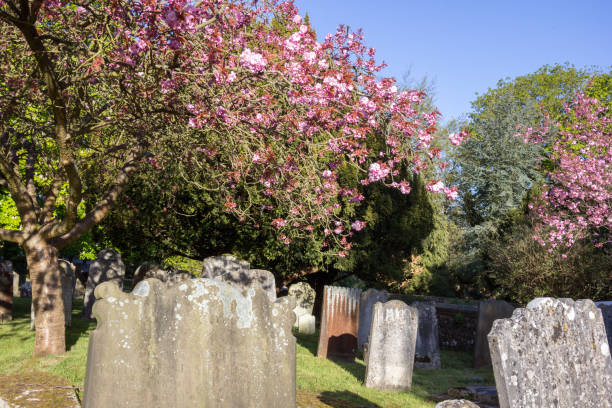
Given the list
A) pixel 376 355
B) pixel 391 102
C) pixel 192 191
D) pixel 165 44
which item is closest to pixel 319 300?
pixel 192 191

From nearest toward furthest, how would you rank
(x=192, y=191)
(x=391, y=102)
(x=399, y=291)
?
(x=391, y=102), (x=192, y=191), (x=399, y=291)

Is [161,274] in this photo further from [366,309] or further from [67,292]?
[366,309]

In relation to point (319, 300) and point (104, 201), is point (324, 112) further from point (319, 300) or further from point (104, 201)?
point (319, 300)

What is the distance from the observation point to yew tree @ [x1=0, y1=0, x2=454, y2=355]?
676cm

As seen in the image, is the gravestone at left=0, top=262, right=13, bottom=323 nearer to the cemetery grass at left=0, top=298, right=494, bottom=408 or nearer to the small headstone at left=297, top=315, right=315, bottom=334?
the cemetery grass at left=0, top=298, right=494, bottom=408

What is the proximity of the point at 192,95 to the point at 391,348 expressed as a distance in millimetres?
5288

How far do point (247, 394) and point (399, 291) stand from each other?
2191 cm

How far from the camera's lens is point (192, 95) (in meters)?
7.92

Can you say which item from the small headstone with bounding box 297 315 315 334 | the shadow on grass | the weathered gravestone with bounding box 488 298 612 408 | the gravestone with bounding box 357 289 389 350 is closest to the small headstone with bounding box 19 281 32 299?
the small headstone with bounding box 297 315 315 334

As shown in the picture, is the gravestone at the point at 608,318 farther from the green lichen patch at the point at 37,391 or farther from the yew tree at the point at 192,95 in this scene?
the green lichen patch at the point at 37,391

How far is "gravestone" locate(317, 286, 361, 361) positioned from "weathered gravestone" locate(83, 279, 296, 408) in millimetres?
7434

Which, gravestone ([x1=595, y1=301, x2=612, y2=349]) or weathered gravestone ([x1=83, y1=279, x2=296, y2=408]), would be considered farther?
gravestone ([x1=595, y1=301, x2=612, y2=349])

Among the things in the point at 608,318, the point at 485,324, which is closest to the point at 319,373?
the point at 608,318

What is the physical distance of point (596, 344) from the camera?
15.3 ft
